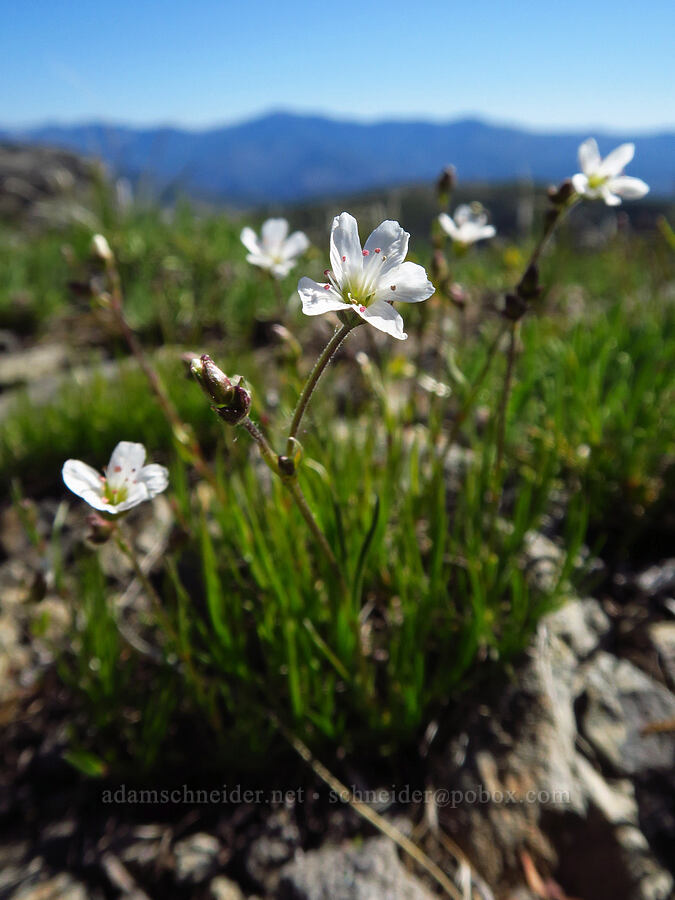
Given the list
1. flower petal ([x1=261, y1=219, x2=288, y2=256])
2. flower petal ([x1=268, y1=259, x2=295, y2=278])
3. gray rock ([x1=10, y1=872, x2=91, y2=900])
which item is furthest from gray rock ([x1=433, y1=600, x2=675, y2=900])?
flower petal ([x1=261, y1=219, x2=288, y2=256])

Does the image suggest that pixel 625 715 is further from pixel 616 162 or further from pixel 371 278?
pixel 616 162

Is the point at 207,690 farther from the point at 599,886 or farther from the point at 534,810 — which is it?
the point at 599,886

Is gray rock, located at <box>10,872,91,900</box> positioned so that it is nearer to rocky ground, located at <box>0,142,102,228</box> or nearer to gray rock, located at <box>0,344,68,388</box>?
gray rock, located at <box>0,344,68,388</box>

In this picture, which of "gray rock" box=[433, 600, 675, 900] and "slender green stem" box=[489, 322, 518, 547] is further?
"slender green stem" box=[489, 322, 518, 547]

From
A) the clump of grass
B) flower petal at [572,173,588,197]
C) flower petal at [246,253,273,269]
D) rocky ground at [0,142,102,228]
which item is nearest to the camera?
flower petal at [572,173,588,197]

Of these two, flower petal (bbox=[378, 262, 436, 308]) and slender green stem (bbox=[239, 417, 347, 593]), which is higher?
flower petal (bbox=[378, 262, 436, 308])

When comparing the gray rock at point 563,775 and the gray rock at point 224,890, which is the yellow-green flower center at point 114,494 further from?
the gray rock at point 563,775

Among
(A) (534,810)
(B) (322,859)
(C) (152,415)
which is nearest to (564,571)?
(A) (534,810)
